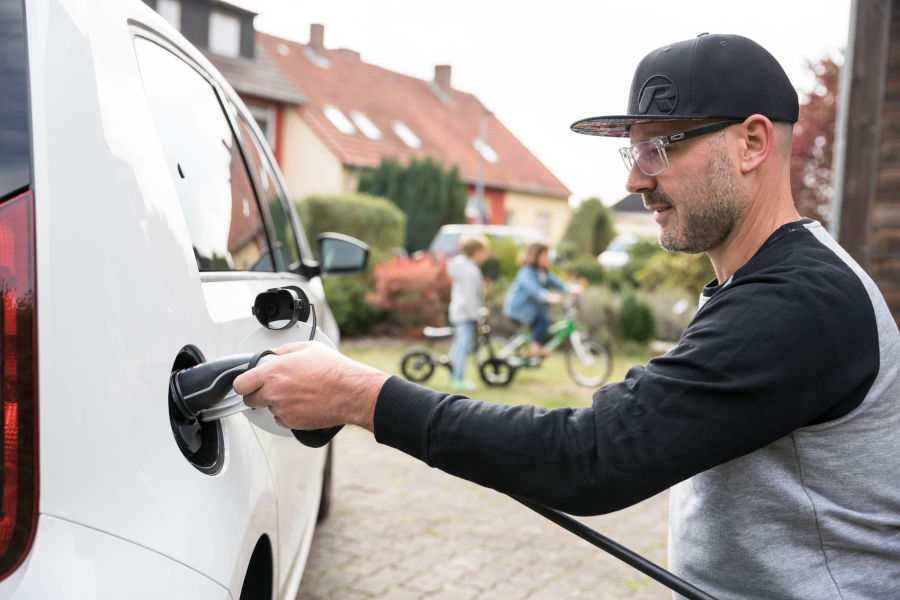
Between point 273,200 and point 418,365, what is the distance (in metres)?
6.85

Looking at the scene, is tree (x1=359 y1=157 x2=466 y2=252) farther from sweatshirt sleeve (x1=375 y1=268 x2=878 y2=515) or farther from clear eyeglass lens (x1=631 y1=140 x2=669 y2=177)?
sweatshirt sleeve (x1=375 y1=268 x2=878 y2=515)

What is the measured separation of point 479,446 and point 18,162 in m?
0.79

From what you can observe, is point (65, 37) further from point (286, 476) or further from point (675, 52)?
point (286, 476)

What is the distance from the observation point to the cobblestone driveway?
400 centimetres

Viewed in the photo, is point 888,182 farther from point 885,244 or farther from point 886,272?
point 886,272

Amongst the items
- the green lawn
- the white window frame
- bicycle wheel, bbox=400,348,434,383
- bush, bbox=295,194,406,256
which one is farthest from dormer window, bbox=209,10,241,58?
bicycle wheel, bbox=400,348,434,383

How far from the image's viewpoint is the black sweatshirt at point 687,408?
1335 millimetres

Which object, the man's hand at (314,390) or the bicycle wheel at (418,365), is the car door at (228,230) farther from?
the bicycle wheel at (418,365)

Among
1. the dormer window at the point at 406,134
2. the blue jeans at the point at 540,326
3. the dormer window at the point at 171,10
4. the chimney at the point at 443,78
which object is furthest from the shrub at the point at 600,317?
the chimney at the point at 443,78

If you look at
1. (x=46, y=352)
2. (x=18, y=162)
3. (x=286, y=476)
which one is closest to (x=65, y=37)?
(x=18, y=162)

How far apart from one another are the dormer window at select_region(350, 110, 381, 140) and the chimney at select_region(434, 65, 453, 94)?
9.19 metres

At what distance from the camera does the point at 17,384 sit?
3.65 feet

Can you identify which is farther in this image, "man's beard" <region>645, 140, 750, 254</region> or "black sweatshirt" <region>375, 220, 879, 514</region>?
"man's beard" <region>645, 140, 750, 254</region>

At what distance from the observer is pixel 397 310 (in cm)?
1392
